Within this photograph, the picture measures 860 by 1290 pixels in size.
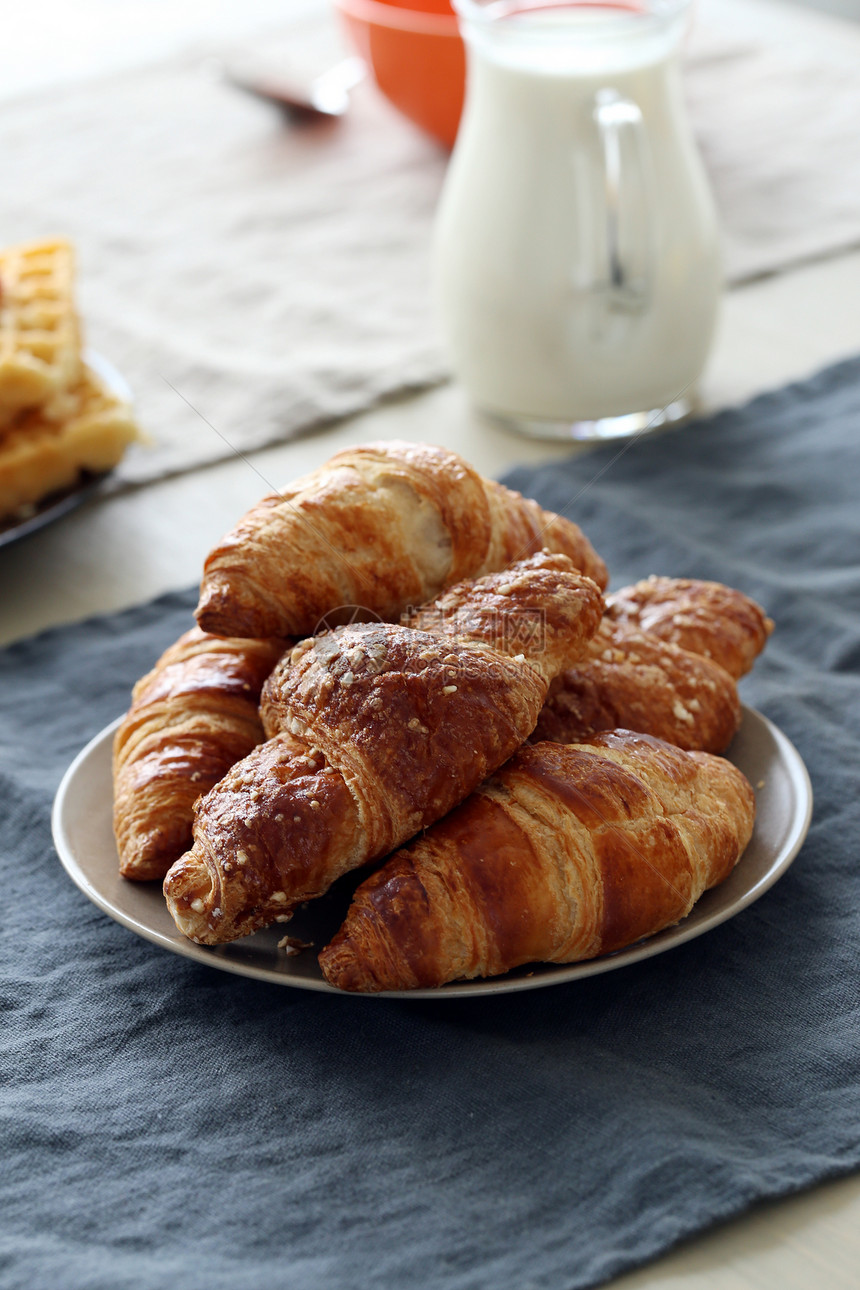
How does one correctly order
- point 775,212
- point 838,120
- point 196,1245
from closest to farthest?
point 196,1245 → point 775,212 → point 838,120

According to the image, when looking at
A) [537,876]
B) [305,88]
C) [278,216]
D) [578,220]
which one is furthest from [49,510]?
[305,88]

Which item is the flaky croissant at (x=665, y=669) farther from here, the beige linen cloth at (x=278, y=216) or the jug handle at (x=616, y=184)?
the beige linen cloth at (x=278, y=216)

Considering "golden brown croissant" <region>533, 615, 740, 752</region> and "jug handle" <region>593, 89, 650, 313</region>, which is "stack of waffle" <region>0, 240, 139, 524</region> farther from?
"golden brown croissant" <region>533, 615, 740, 752</region>

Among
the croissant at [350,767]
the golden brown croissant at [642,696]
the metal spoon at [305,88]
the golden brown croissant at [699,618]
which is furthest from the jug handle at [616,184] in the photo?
the metal spoon at [305,88]

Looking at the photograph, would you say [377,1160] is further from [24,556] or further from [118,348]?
[118,348]

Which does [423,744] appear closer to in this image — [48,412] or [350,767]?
[350,767]

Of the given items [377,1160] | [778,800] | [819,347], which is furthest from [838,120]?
[377,1160]
